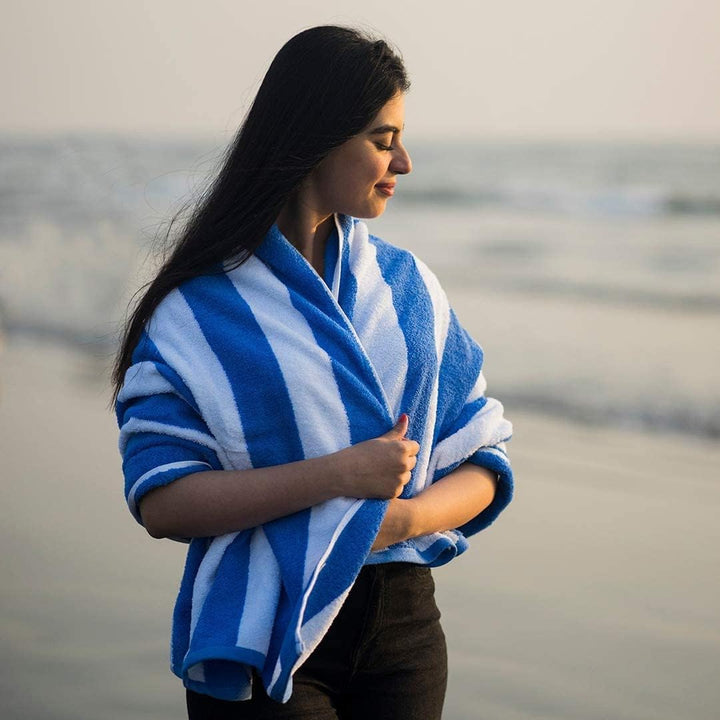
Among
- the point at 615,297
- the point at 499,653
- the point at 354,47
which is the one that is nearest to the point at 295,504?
the point at 354,47

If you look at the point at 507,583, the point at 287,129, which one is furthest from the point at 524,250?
the point at 287,129

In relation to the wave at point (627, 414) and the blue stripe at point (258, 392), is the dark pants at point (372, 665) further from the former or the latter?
the wave at point (627, 414)

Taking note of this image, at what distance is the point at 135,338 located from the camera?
1609 mm

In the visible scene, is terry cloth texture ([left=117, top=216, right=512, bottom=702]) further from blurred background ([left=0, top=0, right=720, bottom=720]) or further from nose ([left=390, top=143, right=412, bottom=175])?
blurred background ([left=0, top=0, right=720, bottom=720])

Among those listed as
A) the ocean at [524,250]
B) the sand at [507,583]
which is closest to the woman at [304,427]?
the sand at [507,583]

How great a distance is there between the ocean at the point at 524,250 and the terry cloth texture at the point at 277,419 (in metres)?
2.60

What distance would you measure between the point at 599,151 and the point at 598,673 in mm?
3968

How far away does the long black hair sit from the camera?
1.54m

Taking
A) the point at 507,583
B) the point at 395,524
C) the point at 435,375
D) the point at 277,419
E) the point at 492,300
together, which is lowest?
the point at 395,524

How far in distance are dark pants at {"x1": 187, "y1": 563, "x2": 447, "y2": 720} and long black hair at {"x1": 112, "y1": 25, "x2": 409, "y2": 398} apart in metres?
0.43

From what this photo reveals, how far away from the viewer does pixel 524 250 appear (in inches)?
243

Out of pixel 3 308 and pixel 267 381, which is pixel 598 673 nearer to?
pixel 267 381

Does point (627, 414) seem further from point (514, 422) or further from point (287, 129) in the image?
point (287, 129)

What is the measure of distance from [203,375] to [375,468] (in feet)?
0.77
